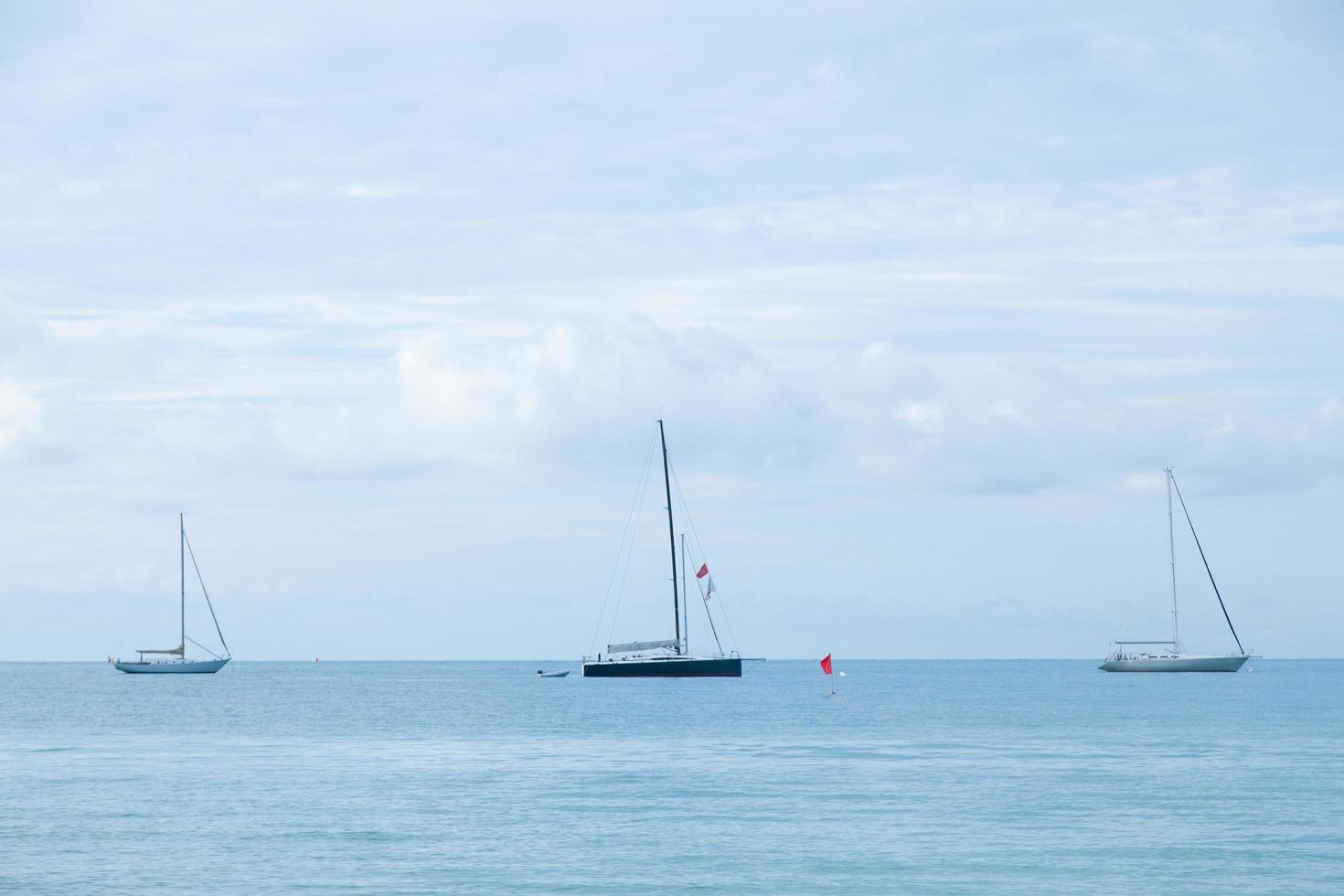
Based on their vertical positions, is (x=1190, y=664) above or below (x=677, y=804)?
above

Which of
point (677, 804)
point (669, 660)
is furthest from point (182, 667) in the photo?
point (677, 804)

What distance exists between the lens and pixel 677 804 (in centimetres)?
5525

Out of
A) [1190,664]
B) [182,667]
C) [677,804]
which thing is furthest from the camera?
[182,667]

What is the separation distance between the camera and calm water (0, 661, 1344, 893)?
135 feet

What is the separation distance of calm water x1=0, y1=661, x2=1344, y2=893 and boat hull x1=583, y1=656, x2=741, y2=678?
3666 cm

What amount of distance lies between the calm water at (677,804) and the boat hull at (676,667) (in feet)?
120

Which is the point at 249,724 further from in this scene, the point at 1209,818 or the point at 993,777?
the point at 1209,818

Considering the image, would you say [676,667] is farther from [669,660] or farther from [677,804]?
[677,804]

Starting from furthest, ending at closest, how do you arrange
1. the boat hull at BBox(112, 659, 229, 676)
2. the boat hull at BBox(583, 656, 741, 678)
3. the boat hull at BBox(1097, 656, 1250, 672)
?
the boat hull at BBox(112, 659, 229, 676) → the boat hull at BBox(1097, 656, 1250, 672) → the boat hull at BBox(583, 656, 741, 678)

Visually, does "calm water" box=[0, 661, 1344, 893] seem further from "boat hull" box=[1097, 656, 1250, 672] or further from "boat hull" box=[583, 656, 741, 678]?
"boat hull" box=[1097, 656, 1250, 672]

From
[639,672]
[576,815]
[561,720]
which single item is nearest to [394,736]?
[561,720]

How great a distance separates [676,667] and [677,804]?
9024cm

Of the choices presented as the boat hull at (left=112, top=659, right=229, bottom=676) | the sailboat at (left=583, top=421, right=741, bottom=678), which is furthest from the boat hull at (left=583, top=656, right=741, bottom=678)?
the boat hull at (left=112, top=659, right=229, bottom=676)

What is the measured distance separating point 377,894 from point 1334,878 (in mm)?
24862
